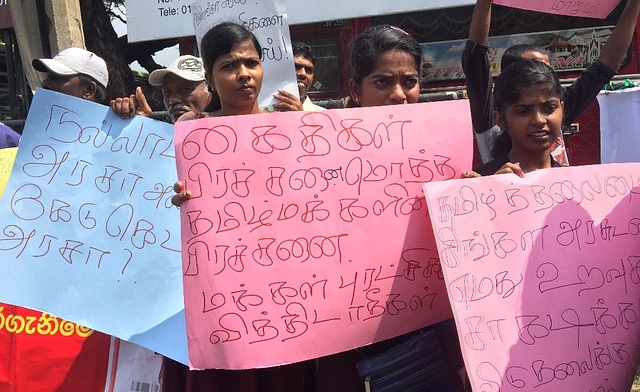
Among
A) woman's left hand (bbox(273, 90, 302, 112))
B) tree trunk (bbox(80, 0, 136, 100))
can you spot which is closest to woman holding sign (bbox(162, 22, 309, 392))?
woman's left hand (bbox(273, 90, 302, 112))

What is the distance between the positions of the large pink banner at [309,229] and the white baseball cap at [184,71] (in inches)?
54.6

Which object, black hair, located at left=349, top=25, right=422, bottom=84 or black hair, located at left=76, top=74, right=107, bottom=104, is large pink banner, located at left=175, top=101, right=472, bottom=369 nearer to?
black hair, located at left=349, top=25, right=422, bottom=84

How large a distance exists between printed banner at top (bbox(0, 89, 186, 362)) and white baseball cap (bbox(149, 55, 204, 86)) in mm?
983

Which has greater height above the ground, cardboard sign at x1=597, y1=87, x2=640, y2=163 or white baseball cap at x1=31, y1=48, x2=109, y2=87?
cardboard sign at x1=597, y1=87, x2=640, y2=163

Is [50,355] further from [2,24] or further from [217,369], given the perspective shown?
[2,24]

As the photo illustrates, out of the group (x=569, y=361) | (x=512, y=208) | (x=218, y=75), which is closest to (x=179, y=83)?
(x=218, y=75)

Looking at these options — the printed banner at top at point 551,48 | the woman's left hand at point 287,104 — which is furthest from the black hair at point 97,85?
the printed banner at top at point 551,48

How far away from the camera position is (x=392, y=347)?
2076mm

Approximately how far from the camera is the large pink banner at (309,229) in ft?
6.34

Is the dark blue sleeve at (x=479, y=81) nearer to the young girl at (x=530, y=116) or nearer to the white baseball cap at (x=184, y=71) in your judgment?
the young girl at (x=530, y=116)

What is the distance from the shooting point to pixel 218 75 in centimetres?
236

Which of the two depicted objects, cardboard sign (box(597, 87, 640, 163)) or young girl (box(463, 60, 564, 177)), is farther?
cardboard sign (box(597, 87, 640, 163))

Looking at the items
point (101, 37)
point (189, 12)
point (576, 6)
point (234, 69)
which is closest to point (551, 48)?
point (576, 6)

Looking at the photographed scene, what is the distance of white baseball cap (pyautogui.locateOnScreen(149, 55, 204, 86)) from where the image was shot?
3.28 metres
